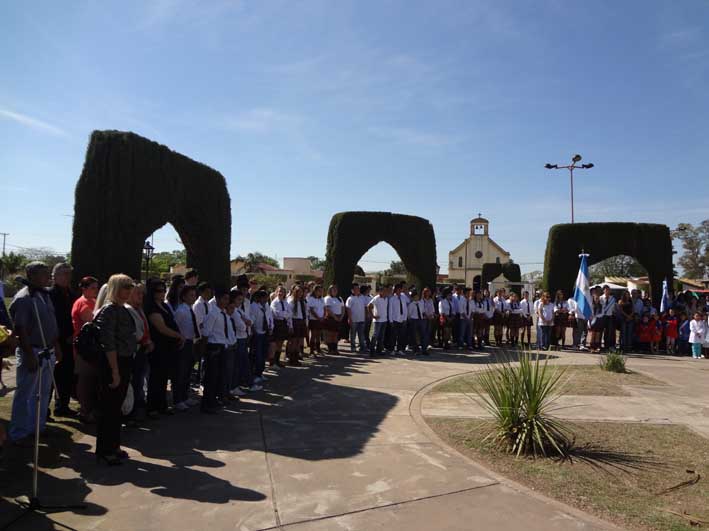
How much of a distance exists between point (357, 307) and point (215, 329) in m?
6.14

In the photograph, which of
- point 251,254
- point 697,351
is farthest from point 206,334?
point 251,254

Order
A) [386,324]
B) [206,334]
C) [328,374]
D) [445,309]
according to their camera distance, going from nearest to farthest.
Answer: [206,334]
[328,374]
[386,324]
[445,309]

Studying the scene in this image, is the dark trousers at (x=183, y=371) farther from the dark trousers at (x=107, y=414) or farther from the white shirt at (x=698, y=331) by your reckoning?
the white shirt at (x=698, y=331)

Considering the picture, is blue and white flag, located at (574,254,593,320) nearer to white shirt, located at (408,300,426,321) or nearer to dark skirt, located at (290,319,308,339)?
white shirt, located at (408,300,426,321)

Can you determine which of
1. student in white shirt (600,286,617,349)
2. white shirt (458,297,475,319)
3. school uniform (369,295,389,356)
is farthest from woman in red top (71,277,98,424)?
student in white shirt (600,286,617,349)

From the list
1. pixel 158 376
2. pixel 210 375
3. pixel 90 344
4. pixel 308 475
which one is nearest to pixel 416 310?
pixel 210 375

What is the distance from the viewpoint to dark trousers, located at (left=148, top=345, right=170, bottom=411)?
6.04 meters

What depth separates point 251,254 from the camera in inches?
2886

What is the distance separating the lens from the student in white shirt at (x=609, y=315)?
14.0 m

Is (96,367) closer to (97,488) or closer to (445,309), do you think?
(97,488)

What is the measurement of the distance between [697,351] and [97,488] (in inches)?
592

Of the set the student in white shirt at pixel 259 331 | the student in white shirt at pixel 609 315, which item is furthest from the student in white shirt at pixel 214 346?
the student in white shirt at pixel 609 315

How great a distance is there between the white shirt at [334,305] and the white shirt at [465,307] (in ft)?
11.7

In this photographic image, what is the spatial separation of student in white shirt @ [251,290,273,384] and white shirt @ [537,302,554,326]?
8768mm
